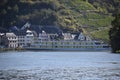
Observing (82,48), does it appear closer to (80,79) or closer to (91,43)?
(91,43)

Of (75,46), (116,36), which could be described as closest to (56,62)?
(116,36)

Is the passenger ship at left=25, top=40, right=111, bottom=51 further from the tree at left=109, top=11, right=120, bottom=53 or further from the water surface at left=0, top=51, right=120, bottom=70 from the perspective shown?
the water surface at left=0, top=51, right=120, bottom=70

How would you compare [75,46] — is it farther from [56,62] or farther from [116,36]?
[56,62]

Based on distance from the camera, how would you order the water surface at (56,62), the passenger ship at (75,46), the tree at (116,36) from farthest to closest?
1. the passenger ship at (75,46)
2. the tree at (116,36)
3. the water surface at (56,62)

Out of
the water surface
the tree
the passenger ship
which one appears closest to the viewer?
the water surface

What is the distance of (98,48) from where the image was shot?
193 meters

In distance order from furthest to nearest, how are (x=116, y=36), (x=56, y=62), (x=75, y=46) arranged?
(x=75, y=46) → (x=116, y=36) → (x=56, y=62)

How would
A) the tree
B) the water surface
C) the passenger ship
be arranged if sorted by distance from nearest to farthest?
the water surface
the tree
the passenger ship

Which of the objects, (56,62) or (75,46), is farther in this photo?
(75,46)

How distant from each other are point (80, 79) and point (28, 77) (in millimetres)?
5134

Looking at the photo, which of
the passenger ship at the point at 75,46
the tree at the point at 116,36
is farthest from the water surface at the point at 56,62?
the passenger ship at the point at 75,46

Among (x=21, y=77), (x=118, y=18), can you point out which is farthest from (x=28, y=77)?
(x=118, y=18)

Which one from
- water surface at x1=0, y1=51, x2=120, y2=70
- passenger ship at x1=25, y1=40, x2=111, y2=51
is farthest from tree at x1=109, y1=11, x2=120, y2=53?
passenger ship at x1=25, y1=40, x2=111, y2=51

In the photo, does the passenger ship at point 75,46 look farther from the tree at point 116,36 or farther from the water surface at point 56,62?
the water surface at point 56,62
